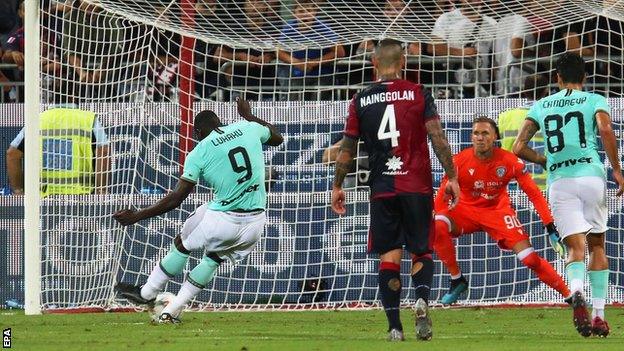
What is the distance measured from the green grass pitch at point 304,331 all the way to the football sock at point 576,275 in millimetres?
375

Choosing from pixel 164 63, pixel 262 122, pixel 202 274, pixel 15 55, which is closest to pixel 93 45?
pixel 164 63

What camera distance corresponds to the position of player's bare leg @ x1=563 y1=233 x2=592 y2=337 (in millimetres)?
11023

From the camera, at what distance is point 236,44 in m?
16.0

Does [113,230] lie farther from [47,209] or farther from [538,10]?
[538,10]

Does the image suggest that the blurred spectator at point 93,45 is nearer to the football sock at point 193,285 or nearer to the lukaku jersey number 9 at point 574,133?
the football sock at point 193,285

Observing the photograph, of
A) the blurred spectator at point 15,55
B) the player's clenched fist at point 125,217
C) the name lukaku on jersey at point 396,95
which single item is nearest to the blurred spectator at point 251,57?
the blurred spectator at point 15,55

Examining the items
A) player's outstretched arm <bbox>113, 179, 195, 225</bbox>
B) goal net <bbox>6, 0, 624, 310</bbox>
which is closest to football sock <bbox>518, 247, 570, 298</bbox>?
goal net <bbox>6, 0, 624, 310</bbox>

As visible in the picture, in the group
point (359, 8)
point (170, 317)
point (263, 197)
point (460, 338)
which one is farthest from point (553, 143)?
point (359, 8)

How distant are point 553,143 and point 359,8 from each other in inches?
183

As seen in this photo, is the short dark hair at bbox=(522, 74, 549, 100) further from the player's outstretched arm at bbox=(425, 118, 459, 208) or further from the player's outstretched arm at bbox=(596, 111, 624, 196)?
the player's outstretched arm at bbox=(425, 118, 459, 208)

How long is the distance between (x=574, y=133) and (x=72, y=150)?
21.3 ft

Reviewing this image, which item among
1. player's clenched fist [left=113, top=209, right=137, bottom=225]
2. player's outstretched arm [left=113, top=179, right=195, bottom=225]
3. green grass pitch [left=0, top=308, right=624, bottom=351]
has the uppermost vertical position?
player's outstretched arm [left=113, top=179, right=195, bottom=225]

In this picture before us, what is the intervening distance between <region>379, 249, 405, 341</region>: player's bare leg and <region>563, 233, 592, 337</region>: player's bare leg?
137 cm

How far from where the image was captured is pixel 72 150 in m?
16.2
